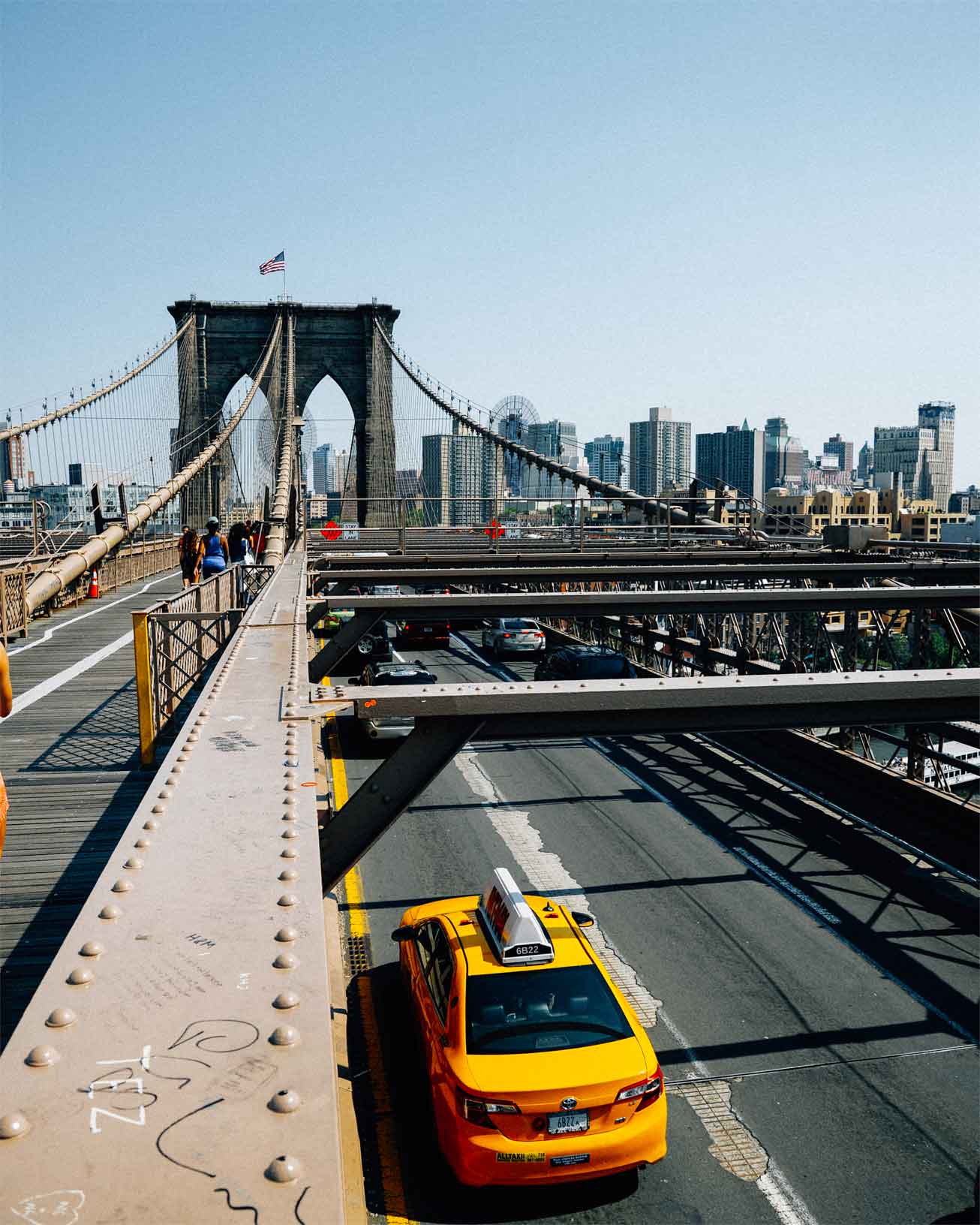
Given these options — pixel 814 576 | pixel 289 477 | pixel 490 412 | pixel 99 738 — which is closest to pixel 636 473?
pixel 490 412

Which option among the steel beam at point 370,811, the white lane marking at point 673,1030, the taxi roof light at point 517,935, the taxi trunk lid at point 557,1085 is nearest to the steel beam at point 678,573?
the white lane marking at point 673,1030

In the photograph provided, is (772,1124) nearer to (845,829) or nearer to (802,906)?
(802,906)

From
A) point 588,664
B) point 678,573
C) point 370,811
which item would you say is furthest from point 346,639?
point 588,664

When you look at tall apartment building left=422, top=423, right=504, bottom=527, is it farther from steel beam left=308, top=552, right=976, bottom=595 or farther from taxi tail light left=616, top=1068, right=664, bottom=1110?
taxi tail light left=616, top=1068, right=664, bottom=1110

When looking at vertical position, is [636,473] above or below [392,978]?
above

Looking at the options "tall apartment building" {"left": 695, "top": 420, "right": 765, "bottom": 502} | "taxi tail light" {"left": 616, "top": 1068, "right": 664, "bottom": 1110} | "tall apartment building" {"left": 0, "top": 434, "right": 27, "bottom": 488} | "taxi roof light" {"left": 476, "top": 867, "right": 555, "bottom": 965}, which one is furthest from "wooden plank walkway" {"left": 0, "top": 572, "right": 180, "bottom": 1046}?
"tall apartment building" {"left": 695, "top": 420, "right": 765, "bottom": 502}

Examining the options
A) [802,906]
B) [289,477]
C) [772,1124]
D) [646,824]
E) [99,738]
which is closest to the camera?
[772,1124]

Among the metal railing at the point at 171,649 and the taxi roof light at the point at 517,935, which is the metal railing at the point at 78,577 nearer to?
the metal railing at the point at 171,649

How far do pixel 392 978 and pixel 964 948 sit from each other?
6.86 m

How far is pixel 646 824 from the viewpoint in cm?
1659

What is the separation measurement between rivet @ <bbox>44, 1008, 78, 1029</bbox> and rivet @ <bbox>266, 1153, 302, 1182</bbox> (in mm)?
668

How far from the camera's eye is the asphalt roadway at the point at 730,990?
7613 millimetres

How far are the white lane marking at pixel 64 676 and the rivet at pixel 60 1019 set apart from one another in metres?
9.91

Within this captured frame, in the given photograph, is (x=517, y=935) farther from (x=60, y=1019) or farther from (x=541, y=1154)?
(x=60, y=1019)
